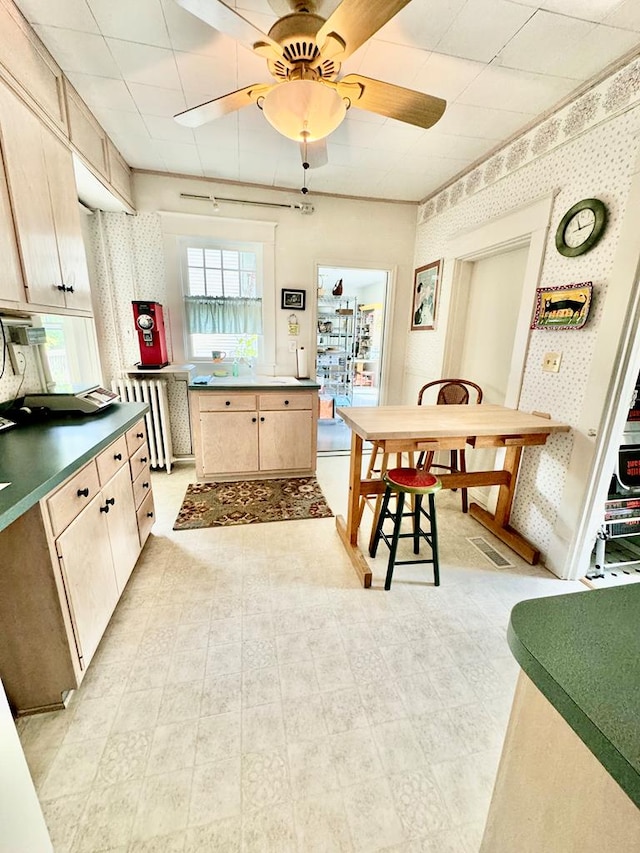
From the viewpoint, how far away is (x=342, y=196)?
3328mm

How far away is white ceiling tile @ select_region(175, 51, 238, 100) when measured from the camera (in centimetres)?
171

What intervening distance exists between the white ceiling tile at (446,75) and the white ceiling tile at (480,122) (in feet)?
0.50

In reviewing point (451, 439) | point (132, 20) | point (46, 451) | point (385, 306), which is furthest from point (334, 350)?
point (46, 451)

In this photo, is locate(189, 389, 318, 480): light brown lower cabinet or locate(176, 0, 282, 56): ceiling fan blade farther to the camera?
locate(189, 389, 318, 480): light brown lower cabinet

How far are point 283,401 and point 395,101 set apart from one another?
210cm

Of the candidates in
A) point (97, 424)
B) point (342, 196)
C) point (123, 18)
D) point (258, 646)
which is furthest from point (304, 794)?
point (342, 196)

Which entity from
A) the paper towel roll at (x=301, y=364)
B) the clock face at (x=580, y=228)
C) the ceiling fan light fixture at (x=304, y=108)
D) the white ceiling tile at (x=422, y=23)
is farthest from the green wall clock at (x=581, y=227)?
the paper towel roll at (x=301, y=364)

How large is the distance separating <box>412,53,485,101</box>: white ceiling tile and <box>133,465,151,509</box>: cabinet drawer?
267cm

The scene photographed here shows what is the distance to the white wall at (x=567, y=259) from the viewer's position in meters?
1.68

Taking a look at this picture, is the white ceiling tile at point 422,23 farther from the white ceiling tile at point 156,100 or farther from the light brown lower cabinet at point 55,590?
the light brown lower cabinet at point 55,590

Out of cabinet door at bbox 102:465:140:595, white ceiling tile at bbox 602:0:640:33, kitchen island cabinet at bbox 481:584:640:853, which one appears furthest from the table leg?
white ceiling tile at bbox 602:0:640:33

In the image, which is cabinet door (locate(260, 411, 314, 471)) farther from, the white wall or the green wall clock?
the green wall clock

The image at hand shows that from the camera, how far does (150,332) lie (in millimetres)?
2980

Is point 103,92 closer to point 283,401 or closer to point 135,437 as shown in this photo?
point 135,437
